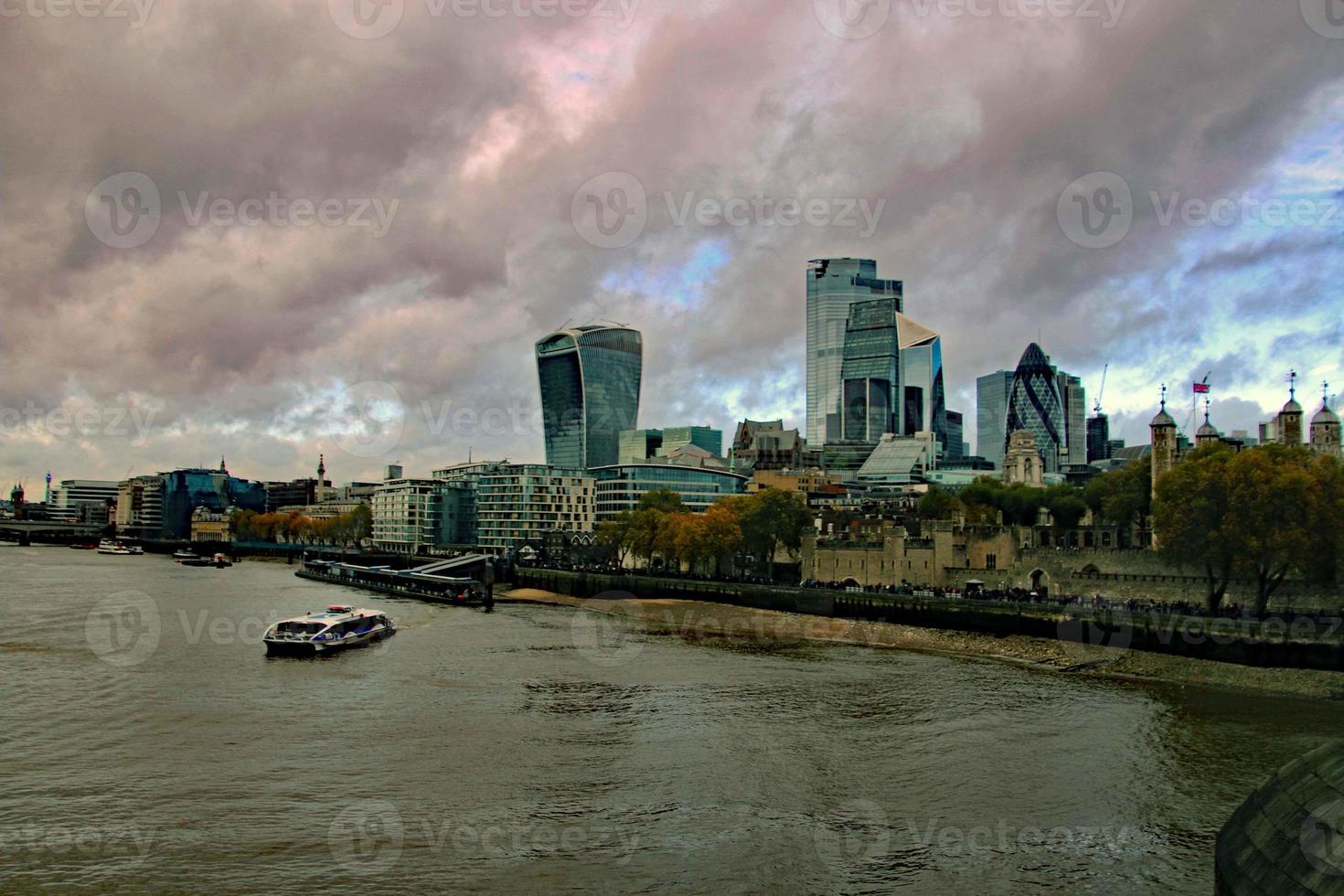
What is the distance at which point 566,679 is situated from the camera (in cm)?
4556

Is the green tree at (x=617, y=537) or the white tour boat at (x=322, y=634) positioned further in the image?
the green tree at (x=617, y=537)

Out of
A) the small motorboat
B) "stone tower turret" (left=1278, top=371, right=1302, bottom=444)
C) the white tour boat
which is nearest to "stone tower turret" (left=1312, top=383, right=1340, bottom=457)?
"stone tower turret" (left=1278, top=371, right=1302, bottom=444)

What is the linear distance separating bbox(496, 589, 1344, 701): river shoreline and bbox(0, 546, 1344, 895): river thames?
127 inches

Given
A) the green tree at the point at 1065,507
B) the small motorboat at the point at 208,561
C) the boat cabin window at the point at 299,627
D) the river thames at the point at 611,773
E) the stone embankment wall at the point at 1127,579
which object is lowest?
the small motorboat at the point at 208,561

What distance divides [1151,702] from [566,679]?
25.9 metres

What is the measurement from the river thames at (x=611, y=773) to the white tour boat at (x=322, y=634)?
1.92 metres

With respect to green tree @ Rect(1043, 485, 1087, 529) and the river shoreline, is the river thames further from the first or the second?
green tree @ Rect(1043, 485, 1087, 529)

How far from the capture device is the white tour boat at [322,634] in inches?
2121

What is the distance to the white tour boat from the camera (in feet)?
177

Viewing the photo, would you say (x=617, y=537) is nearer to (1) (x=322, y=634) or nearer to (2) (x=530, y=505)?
(2) (x=530, y=505)

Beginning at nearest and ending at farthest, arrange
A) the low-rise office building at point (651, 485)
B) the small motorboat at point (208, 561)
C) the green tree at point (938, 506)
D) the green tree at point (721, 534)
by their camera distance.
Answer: the green tree at point (721, 534)
the green tree at point (938, 506)
the small motorboat at point (208, 561)
the low-rise office building at point (651, 485)

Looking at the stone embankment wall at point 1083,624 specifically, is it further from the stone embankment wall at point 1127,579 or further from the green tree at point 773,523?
the stone embankment wall at point 1127,579

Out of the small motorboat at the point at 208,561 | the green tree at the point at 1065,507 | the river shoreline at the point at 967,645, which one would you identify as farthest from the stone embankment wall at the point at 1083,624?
the small motorboat at the point at 208,561

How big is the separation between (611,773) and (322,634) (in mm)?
31399
